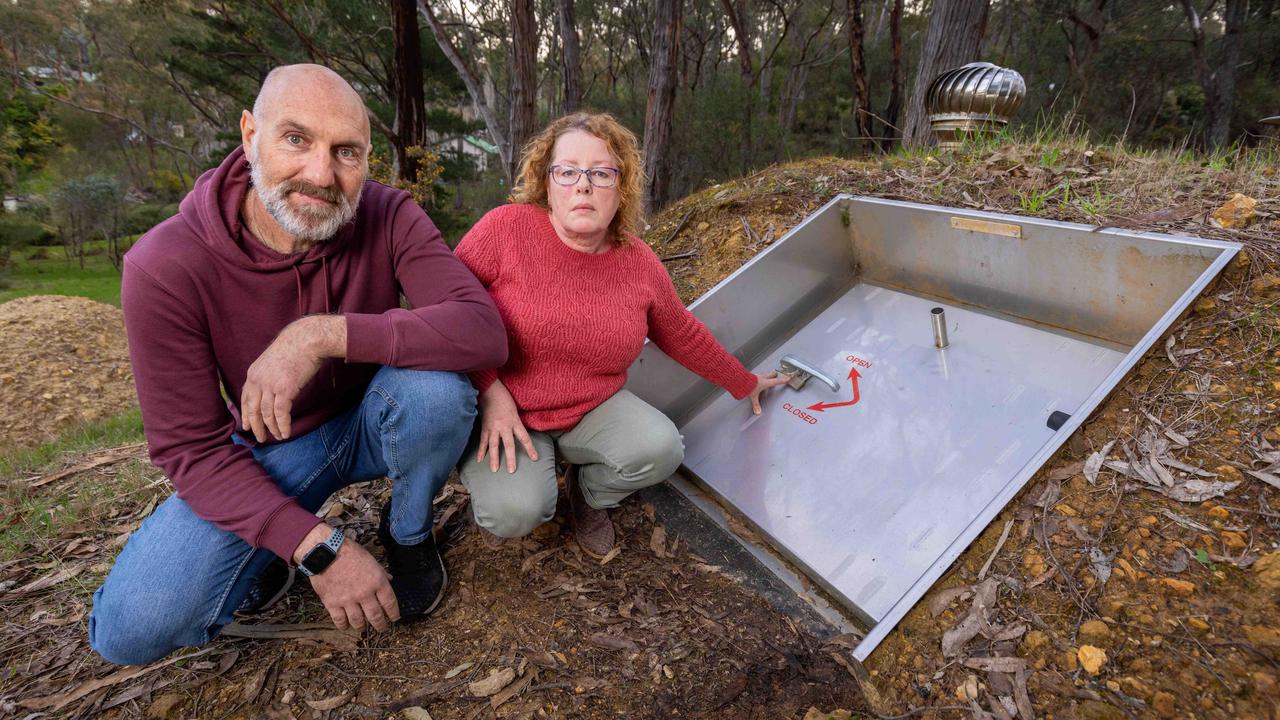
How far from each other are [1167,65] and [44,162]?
30.6m

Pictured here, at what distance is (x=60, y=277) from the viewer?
15852 millimetres

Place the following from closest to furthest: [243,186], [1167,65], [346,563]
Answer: [346,563]
[243,186]
[1167,65]

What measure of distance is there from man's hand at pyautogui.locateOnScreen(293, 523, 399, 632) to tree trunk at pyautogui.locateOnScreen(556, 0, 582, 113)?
6876 mm

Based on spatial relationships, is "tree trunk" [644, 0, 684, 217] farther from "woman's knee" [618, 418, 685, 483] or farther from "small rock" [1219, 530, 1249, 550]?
"small rock" [1219, 530, 1249, 550]

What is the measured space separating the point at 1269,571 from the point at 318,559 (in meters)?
2.04

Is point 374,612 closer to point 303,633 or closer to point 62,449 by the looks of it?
point 303,633

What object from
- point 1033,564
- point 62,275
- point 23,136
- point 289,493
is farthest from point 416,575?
point 23,136

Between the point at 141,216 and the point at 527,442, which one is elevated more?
the point at 527,442

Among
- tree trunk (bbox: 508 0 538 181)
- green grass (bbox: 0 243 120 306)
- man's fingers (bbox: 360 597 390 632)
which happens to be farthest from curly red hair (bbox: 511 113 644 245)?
green grass (bbox: 0 243 120 306)

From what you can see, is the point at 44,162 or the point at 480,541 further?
the point at 44,162

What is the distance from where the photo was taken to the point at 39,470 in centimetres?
288

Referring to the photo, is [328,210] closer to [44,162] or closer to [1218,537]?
[1218,537]

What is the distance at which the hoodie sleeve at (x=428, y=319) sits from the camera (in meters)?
1.64

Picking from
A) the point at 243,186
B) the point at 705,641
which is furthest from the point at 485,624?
the point at 243,186
